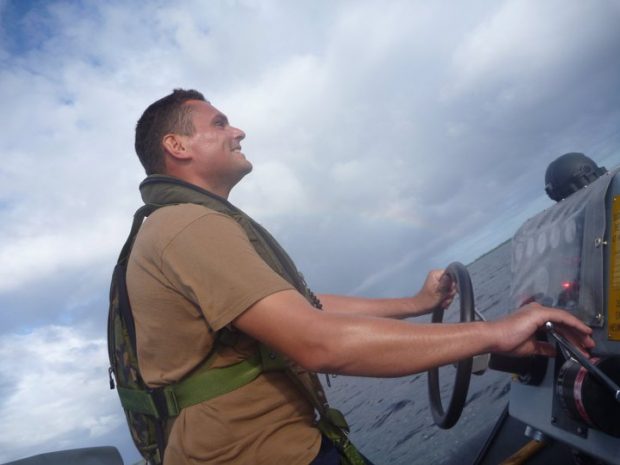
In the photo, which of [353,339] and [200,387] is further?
[200,387]

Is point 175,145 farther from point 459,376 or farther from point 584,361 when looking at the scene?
point 584,361

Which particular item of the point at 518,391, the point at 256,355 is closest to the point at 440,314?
the point at 518,391

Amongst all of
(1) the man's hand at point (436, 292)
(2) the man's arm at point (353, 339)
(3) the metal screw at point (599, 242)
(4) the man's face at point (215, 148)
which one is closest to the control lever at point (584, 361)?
(2) the man's arm at point (353, 339)

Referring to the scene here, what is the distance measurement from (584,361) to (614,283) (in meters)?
0.46

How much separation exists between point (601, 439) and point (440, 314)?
1.16 meters

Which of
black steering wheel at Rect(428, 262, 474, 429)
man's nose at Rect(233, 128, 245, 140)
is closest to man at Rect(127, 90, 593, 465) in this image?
black steering wheel at Rect(428, 262, 474, 429)

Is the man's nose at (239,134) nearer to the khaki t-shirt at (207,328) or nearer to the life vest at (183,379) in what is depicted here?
the life vest at (183,379)

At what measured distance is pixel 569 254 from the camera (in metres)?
2.48

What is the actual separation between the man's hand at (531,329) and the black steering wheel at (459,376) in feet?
0.99

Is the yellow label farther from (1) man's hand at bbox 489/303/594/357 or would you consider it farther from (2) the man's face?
(2) the man's face

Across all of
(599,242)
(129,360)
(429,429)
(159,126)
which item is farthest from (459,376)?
(429,429)

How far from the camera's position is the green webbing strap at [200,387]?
1925mm

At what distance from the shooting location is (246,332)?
5.82 ft

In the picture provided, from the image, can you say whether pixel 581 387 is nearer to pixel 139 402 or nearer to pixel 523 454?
pixel 523 454
